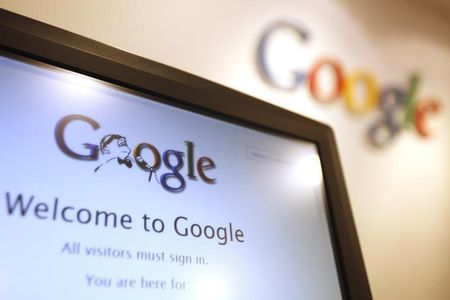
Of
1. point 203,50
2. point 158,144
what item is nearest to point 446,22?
point 203,50

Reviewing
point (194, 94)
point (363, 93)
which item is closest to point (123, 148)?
point (194, 94)

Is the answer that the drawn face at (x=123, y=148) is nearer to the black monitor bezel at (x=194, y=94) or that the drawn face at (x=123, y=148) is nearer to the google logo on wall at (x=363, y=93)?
the black monitor bezel at (x=194, y=94)

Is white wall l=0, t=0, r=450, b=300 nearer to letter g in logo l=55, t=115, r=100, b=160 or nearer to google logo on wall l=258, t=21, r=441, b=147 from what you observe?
google logo on wall l=258, t=21, r=441, b=147

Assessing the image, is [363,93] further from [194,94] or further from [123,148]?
[123,148]

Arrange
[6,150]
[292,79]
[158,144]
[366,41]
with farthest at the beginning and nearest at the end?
1. [366,41]
2. [292,79]
3. [158,144]
4. [6,150]

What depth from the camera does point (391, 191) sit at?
976 millimetres

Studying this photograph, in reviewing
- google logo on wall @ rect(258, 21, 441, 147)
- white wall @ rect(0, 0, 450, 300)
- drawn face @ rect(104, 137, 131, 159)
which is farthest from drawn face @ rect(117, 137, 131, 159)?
google logo on wall @ rect(258, 21, 441, 147)

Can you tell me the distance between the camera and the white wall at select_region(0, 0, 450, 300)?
2.49 ft

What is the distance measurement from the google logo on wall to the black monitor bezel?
19 cm

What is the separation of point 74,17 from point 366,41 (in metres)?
0.79

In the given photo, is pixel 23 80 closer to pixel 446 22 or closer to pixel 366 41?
pixel 366 41

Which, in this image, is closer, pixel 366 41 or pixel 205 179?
pixel 205 179

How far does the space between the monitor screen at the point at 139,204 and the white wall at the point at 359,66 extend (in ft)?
0.64

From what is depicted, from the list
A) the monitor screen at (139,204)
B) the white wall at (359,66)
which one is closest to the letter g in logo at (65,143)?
the monitor screen at (139,204)
